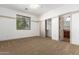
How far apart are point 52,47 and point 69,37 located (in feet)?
1.47

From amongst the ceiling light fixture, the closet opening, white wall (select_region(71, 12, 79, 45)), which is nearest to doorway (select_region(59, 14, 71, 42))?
white wall (select_region(71, 12, 79, 45))

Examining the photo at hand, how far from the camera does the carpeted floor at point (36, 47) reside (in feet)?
5.47

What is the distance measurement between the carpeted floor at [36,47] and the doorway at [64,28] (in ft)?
0.40

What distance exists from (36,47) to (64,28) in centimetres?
78

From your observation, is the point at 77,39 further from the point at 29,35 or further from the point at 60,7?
the point at 29,35

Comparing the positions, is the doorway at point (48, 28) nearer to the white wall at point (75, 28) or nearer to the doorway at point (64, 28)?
the doorway at point (64, 28)

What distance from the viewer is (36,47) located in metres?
1.83

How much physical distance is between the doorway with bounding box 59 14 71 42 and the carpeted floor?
0.12 m

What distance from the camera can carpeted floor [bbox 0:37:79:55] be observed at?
1.67 m

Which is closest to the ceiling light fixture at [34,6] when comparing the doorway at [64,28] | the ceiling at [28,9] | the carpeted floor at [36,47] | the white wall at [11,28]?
the ceiling at [28,9]
